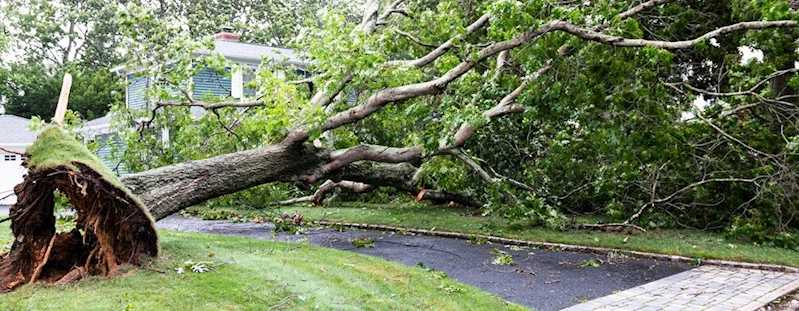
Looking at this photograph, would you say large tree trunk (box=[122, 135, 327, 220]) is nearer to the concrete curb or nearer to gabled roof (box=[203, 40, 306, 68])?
the concrete curb

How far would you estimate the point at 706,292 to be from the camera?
6.05 metres

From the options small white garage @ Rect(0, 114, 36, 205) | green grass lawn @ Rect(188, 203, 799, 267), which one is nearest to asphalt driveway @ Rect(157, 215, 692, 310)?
green grass lawn @ Rect(188, 203, 799, 267)

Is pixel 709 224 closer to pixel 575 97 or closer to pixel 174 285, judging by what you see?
pixel 575 97

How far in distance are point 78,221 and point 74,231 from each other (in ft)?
0.55

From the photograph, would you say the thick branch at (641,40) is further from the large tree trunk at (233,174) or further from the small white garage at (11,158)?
the small white garage at (11,158)

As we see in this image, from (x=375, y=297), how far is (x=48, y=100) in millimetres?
28941

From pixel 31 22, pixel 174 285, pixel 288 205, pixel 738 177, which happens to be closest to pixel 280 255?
pixel 174 285

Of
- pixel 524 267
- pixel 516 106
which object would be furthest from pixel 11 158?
pixel 524 267

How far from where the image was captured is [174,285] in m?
5.04

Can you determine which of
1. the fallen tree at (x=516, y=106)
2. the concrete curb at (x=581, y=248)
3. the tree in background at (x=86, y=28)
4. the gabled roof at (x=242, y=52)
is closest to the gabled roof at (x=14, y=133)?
the gabled roof at (x=242, y=52)

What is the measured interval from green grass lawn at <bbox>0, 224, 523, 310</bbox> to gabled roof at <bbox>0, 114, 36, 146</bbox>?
17070 millimetres

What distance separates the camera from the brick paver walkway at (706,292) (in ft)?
18.0

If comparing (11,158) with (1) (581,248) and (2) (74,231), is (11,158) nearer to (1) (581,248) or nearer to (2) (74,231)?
(2) (74,231)

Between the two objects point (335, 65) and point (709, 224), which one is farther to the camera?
point (709, 224)
